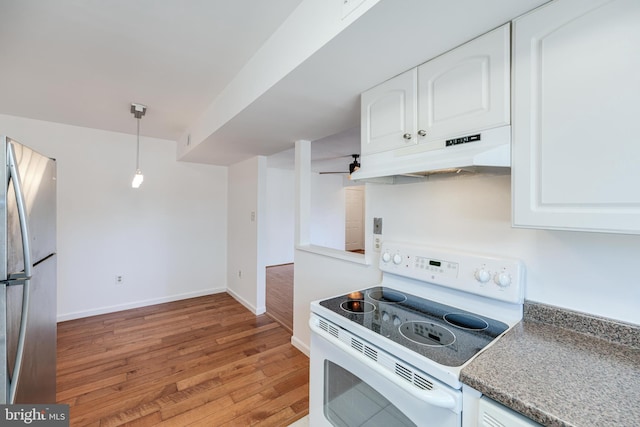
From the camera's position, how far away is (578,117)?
0.81 metres

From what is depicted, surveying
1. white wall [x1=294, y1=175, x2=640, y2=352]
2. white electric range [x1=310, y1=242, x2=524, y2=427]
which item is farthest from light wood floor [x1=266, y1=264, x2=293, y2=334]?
white electric range [x1=310, y1=242, x2=524, y2=427]

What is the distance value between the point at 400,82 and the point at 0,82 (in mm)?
3047

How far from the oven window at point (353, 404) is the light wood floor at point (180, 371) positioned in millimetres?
688

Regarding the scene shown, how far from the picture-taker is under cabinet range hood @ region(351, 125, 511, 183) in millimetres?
962

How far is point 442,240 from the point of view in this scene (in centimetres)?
144

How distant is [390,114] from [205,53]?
125 cm

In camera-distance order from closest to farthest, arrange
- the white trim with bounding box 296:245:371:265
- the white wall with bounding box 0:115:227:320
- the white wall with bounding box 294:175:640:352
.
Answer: the white wall with bounding box 294:175:640:352, the white trim with bounding box 296:245:371:265, the white wall with bounding box 0:115:227:320

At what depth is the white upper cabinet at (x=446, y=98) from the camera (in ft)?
3.28

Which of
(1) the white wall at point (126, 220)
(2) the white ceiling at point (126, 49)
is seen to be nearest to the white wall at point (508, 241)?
(2) the white ceiling at point (126, 49)

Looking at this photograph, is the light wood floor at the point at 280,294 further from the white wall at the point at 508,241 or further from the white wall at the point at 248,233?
the white wall at the point at 508,241

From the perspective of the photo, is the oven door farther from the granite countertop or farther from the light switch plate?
the light switch plate

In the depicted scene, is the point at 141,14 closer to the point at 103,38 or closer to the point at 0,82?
the point at 103,38

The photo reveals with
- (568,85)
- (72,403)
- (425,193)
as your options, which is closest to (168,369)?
(72,403)

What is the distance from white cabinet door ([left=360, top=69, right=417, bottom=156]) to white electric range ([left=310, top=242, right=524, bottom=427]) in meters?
0.62
